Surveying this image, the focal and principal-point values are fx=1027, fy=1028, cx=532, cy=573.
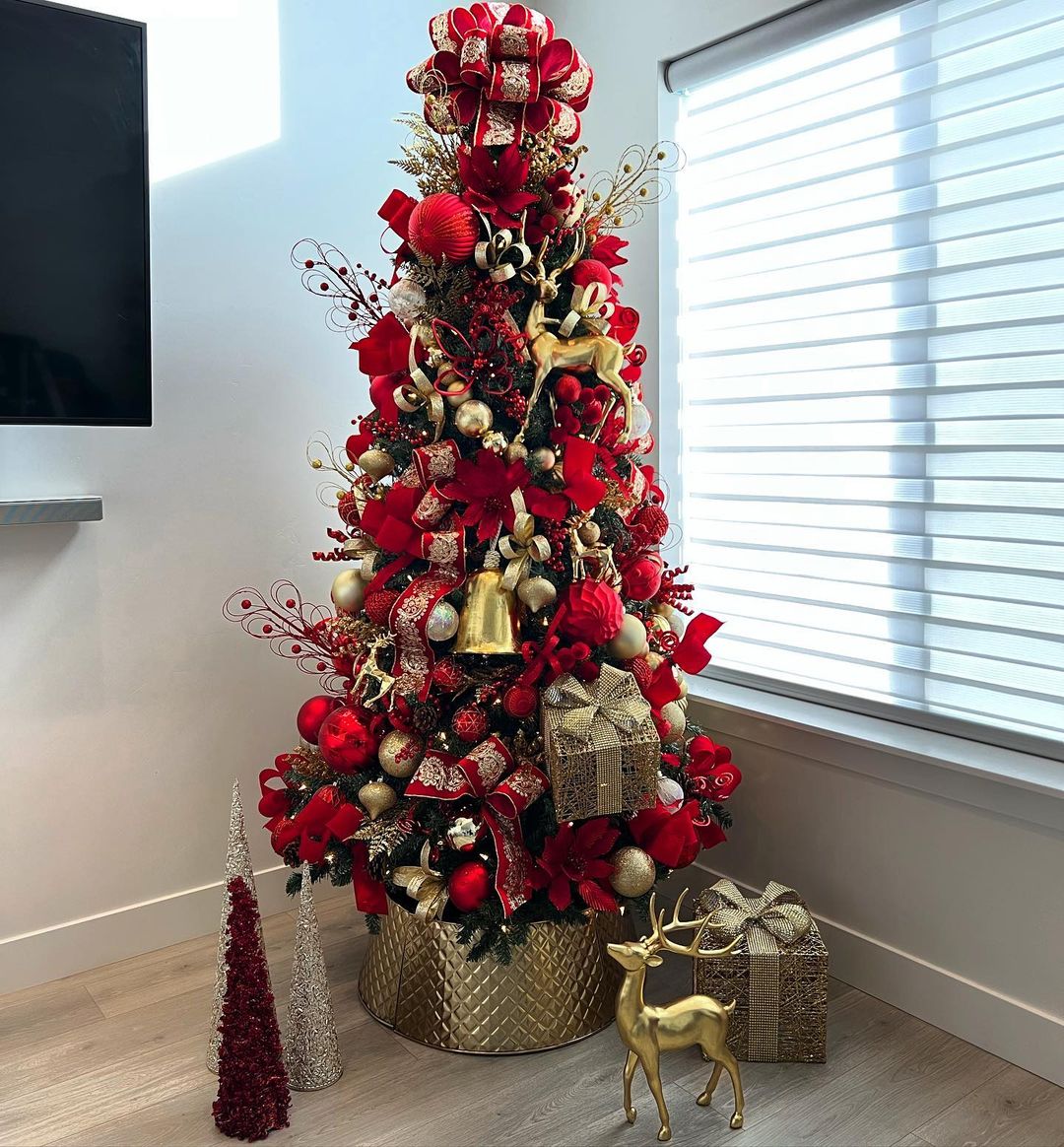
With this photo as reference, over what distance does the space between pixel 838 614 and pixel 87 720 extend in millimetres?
1651

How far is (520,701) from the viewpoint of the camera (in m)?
1.85

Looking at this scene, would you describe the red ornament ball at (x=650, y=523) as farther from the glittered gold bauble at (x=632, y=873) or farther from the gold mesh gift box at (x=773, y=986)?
the gold mesh gift box at (x=773, y=986)

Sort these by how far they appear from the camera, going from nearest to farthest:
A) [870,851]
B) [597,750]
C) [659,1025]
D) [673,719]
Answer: [659,1025], [597,750], [673,719], [870,851]

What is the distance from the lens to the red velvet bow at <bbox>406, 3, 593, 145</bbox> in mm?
1811

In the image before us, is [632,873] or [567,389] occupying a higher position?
[567,389]

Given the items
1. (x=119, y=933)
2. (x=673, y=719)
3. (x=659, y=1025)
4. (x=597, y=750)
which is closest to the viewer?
(x=659, y=1025)

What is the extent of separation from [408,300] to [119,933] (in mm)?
1546

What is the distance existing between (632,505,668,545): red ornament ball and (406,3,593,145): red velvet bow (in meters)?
0.73

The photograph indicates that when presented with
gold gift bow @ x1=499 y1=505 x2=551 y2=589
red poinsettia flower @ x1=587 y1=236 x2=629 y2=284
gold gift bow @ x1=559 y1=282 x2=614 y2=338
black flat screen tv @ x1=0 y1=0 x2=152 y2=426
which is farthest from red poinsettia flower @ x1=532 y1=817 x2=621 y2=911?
black flat screen tv @ x1=0 y1=0 x2=152 y2=426

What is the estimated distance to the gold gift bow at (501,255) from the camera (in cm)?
184

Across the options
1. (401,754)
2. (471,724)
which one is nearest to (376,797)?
(401,754)

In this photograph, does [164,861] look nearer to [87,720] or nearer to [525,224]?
[87,720]

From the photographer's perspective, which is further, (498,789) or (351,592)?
(351,592)

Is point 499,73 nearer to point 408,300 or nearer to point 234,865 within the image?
point 408,300
